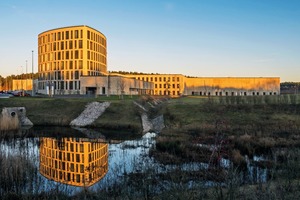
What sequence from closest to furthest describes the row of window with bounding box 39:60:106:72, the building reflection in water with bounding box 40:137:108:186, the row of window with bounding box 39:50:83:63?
1. the building reflection in water with bounding box 40:137:108:186
2. the row of window with bounding box 39:50:83:63
3. the row of window with bounding box 39:60:106:72

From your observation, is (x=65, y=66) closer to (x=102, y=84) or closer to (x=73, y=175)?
(x=102, y=84)

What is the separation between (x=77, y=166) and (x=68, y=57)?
3079 inches

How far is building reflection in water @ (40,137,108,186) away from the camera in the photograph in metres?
15.5

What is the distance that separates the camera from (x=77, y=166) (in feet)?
60.1

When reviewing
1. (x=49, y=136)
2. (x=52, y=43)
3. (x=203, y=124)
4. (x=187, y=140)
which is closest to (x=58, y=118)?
(x=49, y=136)

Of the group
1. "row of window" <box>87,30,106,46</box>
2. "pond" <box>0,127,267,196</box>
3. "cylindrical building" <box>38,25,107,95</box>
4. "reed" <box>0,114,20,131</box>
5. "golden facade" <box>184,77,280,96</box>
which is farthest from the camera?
"golden facade" <box>184,77,280,96</box>

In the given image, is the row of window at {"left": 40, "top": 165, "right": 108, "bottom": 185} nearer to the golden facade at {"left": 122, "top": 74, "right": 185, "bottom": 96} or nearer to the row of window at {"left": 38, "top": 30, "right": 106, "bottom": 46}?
A: the row of window at {"left": 38, "top": 30, "right": 106, "bottom": 46}

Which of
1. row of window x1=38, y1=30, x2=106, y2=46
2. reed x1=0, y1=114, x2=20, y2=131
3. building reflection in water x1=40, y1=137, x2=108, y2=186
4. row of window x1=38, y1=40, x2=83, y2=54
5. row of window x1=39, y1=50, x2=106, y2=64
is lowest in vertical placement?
building reflection in water x1=40, y1=137, x2=108, y2=186

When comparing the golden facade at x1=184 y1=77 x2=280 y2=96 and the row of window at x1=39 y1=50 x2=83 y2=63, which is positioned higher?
the row of window at x1=39 y1=50 x2=83 y2=63

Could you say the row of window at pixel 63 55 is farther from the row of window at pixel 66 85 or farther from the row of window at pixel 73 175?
the row of window at pixel 73 175

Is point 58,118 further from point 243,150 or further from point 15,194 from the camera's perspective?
point 15,194

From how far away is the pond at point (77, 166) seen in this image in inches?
526

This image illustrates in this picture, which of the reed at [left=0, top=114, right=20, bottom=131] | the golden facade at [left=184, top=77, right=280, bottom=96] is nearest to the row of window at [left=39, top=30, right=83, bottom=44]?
the reed at [left=0, top=114, right=20, bottom=131]

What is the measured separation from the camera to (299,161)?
14.3 m
